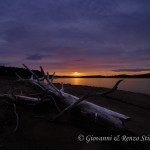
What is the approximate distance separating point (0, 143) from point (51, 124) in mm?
954

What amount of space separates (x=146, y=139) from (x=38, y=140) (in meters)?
2.18

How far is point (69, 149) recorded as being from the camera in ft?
5.54

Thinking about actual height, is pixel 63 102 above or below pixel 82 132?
above

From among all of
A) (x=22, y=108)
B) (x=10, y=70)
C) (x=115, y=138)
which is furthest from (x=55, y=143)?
(x=10, y=70)

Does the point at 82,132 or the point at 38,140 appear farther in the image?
the point at 82,132

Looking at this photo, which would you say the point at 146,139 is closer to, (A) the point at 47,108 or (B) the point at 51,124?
(B) the point at 51,124

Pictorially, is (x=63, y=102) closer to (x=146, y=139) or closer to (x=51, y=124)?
(x=51, y=124)

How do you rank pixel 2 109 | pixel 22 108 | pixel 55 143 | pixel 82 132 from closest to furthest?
pixel 55 143 → pixel 82 132 → pixel 2 109 → pixel 22 108

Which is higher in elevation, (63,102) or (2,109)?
(63,102)

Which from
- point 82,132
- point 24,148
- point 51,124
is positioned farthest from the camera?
point 51,124

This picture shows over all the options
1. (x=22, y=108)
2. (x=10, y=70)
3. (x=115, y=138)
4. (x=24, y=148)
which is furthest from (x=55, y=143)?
(x=10, y=70)

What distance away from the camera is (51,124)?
2.33 m

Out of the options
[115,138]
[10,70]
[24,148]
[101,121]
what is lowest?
[24,148]

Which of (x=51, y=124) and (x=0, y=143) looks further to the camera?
(x=51, y=124)
